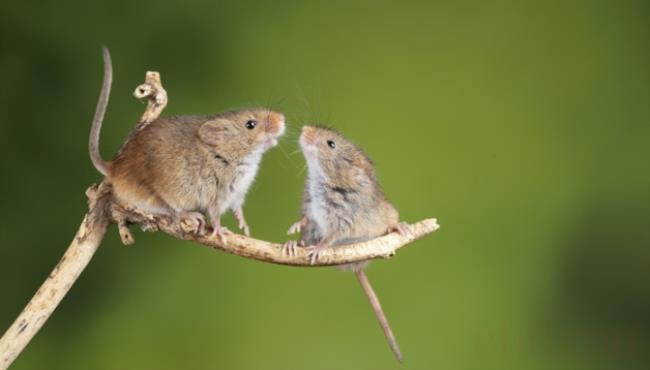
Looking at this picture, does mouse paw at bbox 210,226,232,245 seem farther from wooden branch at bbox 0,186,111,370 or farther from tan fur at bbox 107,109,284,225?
wooden branch at bbox 0,186,111,370

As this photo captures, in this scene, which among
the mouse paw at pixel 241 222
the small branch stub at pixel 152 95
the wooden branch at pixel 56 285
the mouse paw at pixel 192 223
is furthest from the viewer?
the small branch stub at pixel 152 95

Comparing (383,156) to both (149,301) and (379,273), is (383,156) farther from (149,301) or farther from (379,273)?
(149,301)

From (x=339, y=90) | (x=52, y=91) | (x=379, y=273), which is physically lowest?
(x=379, y=273)

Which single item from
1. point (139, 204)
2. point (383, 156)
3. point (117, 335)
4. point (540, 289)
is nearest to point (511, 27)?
point (383, 156)

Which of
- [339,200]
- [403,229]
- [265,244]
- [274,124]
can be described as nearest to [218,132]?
[274,124]

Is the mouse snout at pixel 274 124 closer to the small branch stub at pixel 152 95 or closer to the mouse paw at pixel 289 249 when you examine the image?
the mouse paw at pixel 289 249

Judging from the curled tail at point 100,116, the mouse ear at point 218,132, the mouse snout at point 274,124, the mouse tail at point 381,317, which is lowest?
the mouse tail at point 381,317

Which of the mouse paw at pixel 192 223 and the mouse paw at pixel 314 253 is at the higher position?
the mouse paw at pixel 192 223

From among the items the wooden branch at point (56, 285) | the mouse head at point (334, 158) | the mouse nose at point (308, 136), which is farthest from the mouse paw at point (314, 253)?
the wooden branch at point (56, 285)
